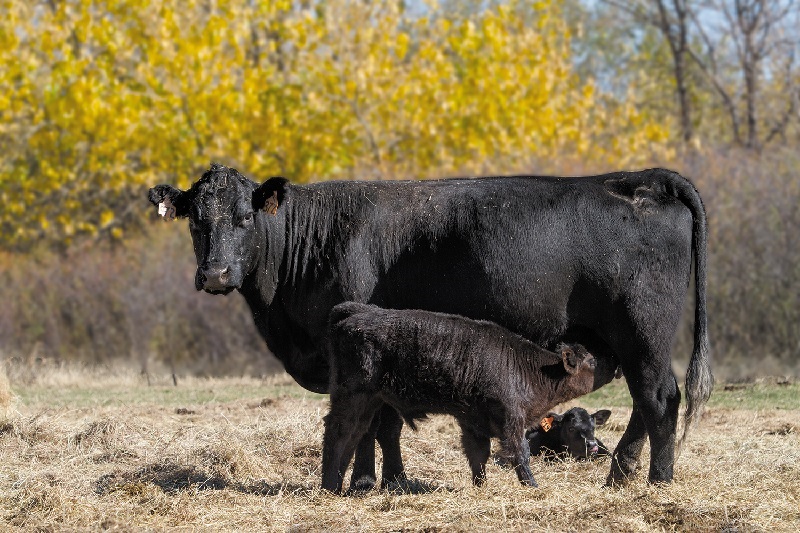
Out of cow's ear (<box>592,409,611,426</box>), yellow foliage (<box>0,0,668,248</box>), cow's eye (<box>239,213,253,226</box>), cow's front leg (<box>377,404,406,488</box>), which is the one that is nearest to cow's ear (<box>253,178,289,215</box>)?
cow's eye (<box>239,213,253,226</box>)

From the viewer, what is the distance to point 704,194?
74.3ft

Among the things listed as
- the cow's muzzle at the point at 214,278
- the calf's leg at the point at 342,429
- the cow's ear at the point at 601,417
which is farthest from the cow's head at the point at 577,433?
the cow's muzzle at the point at 214,278

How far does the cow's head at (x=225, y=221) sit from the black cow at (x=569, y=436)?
2.76 meters

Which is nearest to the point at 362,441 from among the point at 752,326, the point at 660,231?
the point at 660,231

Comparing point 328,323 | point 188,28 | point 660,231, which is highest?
point 188,28

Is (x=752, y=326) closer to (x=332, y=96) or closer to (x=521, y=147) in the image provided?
(x=521, y=147)

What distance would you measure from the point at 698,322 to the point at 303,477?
10.6 feet

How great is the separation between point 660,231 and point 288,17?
859 inches

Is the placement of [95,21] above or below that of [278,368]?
above

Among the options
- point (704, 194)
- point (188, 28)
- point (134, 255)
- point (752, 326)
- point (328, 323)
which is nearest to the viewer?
point (328, 323)

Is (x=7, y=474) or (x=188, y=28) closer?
(x=7, y=474)

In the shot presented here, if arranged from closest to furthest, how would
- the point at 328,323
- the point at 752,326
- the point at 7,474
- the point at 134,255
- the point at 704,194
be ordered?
the point at 328,323
the point at 7,474
the point at 752,326
the point at 704,194
the point at 134,255

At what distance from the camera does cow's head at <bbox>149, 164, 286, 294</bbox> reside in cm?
814

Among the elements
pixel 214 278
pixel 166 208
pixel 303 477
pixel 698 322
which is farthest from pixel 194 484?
pixel 698 322
